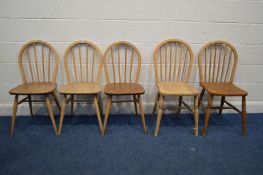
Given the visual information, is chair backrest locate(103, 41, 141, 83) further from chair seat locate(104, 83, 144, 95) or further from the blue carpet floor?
the blue carpet floor

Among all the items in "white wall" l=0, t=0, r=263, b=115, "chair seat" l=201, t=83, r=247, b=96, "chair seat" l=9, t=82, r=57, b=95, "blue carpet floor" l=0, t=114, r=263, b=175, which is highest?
"white wall" l=0, t=0, r=263, b=115

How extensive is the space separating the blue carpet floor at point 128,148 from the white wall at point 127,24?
1.78ft

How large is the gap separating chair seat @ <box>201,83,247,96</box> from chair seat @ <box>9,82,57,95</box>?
1449 millimetres

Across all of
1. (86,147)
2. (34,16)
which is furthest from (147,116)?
(34,16)

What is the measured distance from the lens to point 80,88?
1991mm

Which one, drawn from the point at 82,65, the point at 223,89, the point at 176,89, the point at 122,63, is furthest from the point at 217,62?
the point at 82,65

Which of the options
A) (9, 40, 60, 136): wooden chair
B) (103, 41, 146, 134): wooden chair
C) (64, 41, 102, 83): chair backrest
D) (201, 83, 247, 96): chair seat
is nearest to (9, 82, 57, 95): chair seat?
(9, 40, 60, 136): wooden chair

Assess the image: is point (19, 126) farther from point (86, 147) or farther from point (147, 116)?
point (147, 116)

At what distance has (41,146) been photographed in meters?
1.85

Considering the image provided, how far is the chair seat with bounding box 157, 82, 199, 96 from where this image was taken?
190cm

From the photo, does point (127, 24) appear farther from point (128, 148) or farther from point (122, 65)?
point (128, 148)

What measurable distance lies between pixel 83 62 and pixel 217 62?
1.43 m

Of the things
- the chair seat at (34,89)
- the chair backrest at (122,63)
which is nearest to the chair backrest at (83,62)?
the chair backrest at (122,63)

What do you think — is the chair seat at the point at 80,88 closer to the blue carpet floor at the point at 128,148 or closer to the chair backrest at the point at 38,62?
the chair backrest at the point at 38,62
